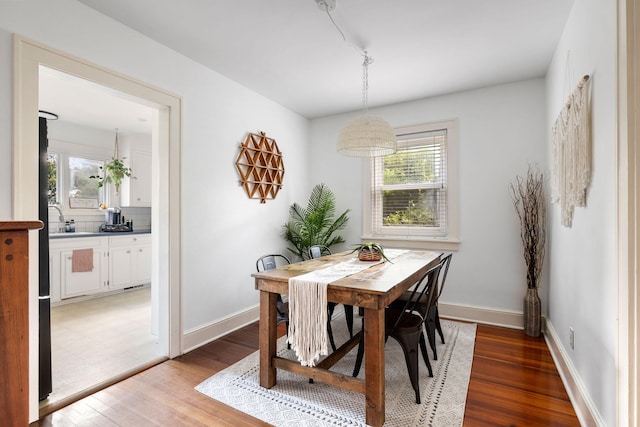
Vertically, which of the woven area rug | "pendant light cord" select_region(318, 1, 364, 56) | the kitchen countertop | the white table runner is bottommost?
the woven area rug

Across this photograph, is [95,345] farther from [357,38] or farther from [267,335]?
[357,38]

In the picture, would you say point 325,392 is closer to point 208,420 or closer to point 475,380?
point 208,420

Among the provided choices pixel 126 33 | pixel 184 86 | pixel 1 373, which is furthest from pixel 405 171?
pixel 1 373

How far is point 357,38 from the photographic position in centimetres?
248

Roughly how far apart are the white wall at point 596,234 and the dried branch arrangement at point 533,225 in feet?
2.25

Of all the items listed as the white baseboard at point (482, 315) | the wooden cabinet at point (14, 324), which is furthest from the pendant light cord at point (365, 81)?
the wooden cabinet at point (14, 324)

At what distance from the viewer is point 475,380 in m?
2.24

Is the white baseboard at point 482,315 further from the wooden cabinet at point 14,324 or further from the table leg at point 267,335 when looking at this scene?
the wooden cabinet at point 14,324

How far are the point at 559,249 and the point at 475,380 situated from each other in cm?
130

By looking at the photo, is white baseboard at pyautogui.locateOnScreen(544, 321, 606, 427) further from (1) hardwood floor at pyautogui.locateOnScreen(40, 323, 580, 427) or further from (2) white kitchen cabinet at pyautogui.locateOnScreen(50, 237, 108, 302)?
(2) white kitchen cabinet at pyautogui.locateOnScreen(50, 237, 108, 302)

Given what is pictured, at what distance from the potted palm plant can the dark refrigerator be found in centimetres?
246

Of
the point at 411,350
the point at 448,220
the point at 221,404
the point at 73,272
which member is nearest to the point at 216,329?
the point at 221,404

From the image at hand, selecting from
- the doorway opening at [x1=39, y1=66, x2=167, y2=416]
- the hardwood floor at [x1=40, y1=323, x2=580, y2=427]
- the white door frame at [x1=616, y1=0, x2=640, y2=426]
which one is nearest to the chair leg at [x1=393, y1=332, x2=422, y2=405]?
the hardwood floor at [x1=40, y1=323, x2=580, y2=427]

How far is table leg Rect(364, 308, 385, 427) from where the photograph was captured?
5.81 ft
